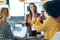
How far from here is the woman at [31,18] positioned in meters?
1.79

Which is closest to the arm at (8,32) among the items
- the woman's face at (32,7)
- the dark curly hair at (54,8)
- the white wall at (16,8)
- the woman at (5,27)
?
the woman at (5,27)

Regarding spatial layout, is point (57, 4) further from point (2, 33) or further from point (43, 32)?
point (2, 33)

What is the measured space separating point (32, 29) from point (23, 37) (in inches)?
5.0

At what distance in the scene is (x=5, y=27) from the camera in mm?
1799

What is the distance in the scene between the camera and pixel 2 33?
1.78 m

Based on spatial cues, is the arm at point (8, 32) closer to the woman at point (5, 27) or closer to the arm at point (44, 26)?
the woman at point (5, 27)

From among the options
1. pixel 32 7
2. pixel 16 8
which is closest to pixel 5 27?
pixel 16 8

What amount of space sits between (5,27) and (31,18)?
29 centimetres

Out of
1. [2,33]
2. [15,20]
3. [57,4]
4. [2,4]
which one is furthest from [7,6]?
[57,4]

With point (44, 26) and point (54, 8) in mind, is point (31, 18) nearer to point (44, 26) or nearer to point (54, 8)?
point (44, 26)

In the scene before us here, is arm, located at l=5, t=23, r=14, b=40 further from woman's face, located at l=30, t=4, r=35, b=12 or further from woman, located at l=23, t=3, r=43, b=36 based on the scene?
woman's face, located at l=30, t=4, r=35, b=12

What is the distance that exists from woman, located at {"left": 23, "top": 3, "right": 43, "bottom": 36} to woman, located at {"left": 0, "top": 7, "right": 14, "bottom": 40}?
0.65 feet

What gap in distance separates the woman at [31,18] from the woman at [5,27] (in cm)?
20

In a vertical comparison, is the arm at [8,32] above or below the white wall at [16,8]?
below
